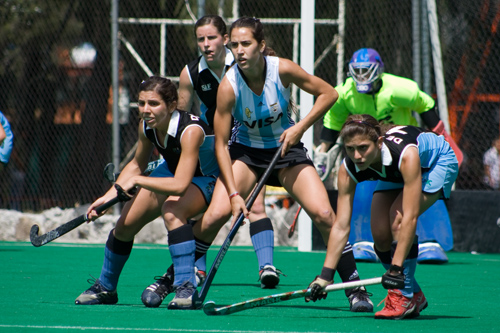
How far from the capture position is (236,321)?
3361 millimetres

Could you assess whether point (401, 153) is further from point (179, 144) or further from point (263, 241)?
point (263, 241)

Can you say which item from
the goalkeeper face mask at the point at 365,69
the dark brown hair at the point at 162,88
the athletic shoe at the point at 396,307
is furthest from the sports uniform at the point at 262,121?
the goalkeeper face mask at the point at 365,69

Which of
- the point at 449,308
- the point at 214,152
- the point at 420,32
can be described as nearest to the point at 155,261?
the point at 214,152

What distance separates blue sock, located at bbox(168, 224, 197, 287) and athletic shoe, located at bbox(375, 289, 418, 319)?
88cm

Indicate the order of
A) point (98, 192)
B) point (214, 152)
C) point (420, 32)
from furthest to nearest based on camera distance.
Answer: point (98, 192), point (420, 32), point (214, 152)

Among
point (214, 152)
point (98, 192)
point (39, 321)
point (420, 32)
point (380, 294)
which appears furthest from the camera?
point (98, 192)

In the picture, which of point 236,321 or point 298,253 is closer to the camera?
point 236,321

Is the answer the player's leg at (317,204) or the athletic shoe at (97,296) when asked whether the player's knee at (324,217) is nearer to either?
the player's leg at (317,204)

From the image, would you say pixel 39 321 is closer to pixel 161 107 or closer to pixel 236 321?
pixel 236 321

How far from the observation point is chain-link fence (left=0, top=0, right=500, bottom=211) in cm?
837

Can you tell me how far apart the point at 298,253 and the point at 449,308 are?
3621 mm

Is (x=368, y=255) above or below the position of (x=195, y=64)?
below

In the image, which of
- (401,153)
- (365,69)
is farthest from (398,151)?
(365,69)

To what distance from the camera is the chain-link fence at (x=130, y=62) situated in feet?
27.5
